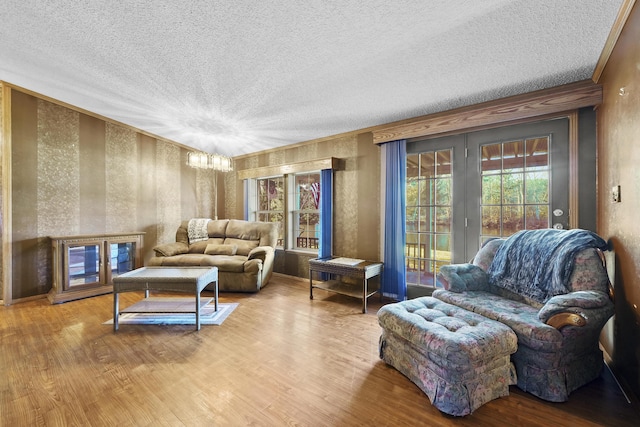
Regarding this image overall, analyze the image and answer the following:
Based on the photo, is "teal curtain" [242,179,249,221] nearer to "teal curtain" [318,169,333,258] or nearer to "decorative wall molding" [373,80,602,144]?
"teal curtain" [318,169,333,258]

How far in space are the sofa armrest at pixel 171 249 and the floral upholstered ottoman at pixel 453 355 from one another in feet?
12.4

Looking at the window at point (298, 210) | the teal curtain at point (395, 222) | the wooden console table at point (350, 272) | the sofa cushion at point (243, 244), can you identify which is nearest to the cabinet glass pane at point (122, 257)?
the sofa cushion at point (243, 244)

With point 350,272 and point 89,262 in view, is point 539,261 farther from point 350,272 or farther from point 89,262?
point 89,262

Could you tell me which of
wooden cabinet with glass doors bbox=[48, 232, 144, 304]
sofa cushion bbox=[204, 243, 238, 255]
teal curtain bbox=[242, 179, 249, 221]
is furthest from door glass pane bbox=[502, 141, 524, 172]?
wooden cabinet with glass doors bbox=[48, 232, 144, 304]

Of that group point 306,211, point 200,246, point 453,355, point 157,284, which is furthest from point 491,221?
point 200,246

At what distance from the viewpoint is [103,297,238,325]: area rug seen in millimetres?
2820

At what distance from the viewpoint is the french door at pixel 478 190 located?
107 inches

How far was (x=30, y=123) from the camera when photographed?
134 inches

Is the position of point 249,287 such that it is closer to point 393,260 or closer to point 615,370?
point 393,260

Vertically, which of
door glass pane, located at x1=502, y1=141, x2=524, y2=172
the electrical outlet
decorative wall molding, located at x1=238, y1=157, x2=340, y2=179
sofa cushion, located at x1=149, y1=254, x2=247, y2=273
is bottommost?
sofa cushion, located at x1=149, y1=254, x2=247, y2=273

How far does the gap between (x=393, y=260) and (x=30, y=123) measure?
5.19m

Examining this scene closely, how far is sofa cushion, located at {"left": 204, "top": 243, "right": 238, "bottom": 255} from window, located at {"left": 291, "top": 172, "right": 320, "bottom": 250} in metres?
1.13

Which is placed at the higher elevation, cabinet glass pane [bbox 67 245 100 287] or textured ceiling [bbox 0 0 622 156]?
textured ceiling [bbox 0 0 622 156]

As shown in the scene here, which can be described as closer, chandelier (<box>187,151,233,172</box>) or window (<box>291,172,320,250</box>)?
chandelier (<box>187,151,233,172</box>)
